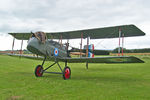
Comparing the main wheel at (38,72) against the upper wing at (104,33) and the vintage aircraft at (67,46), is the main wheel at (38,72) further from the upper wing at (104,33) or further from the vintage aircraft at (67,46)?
the upper wing at (104,33)

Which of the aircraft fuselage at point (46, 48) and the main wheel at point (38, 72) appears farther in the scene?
the main wheel at point (38, 72)

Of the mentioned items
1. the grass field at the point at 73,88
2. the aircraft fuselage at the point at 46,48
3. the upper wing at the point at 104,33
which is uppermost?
the upper wing at the point at 104,33

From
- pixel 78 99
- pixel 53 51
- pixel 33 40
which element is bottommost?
pixel 78 99

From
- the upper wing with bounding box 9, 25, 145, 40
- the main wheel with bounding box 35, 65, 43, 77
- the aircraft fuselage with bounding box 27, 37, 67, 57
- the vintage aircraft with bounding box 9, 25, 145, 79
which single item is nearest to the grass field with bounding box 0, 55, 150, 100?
the main wheel with bounding box 35, 65, 43, 77

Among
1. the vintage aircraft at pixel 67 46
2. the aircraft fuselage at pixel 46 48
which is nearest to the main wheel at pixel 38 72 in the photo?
the vintage aircraft at pixel 67 46

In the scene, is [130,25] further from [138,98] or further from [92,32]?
[138,98]

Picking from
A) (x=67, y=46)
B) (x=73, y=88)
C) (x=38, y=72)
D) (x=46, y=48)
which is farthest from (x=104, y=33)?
(x=73, y=88)

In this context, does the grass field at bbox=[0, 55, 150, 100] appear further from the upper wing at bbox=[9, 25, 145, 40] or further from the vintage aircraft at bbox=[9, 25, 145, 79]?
the upper wing at bbox=[9, 25, 145, 40]

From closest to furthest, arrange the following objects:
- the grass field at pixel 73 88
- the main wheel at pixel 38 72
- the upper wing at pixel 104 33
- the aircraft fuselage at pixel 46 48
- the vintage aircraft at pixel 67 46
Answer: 1. the grass field at pixel 73 88
2. the aircraft fuselage at pixel 46 48
3. the vintage aircraft at pixel 67 46
4. the main wheel at pixel 38 72
5. the upper wing at pixel 104 33

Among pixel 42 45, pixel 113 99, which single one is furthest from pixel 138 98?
pixel 42 45

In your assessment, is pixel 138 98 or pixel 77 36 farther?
pixel 77 36

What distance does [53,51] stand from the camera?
304 inches

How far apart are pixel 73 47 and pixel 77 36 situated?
1747 millimetres

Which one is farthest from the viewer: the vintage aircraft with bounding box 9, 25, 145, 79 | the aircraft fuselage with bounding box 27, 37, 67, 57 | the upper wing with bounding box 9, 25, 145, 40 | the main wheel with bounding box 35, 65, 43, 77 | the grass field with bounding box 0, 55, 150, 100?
the upper wing with bounding box 9, 25, 145, 40
